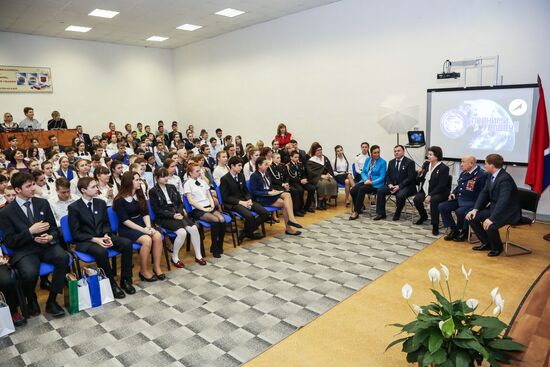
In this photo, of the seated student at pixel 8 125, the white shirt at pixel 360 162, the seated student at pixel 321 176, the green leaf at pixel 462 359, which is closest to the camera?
the green leaf at pixel 462 359

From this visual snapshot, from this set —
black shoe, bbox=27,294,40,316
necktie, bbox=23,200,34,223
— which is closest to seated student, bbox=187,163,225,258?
necktie, bbox=23,200,34,223

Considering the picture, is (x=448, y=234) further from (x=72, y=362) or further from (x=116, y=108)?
(x=116, y=108)

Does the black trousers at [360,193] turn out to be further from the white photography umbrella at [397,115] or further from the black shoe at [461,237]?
the black shoe at [461,237]

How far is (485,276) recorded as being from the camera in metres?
4.29

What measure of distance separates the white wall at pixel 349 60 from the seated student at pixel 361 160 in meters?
0.72

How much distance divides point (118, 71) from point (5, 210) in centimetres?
994

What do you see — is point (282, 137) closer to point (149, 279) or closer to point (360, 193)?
point (360, 193)

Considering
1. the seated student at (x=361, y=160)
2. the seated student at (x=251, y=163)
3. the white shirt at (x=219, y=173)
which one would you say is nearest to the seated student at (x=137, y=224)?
the white shirt at (x=219, y=173)

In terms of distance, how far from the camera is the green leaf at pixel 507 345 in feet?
7.28

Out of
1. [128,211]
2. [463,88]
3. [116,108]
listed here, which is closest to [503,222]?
[463,88]

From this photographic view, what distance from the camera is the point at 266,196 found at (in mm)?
6070

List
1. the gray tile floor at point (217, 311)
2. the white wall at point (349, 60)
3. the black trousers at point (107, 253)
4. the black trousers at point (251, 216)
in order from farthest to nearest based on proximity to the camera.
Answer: the white wall at point (349, 60)
the black trousers at point (251, 216)
the black trousers at point (107, 253)
the gray tile floor at point (217, 311)

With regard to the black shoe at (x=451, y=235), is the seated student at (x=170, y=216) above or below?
above

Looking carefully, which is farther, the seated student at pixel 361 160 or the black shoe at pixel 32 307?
the seated student at pixel 361 160
